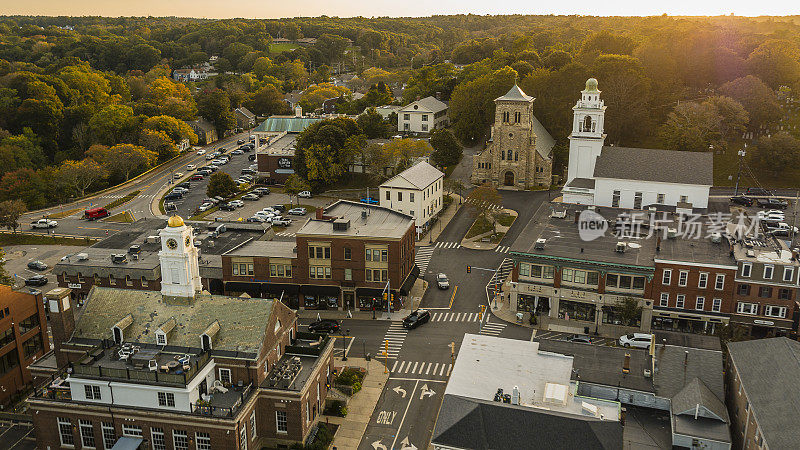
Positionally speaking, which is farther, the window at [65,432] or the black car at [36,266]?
the black car at [36,266]

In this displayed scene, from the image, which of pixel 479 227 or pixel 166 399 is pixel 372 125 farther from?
pixel 166 399

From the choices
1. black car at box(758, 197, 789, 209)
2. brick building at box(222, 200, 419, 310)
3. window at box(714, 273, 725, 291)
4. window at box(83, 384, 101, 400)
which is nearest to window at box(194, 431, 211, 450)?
window at box(83, 384, 101, 400)

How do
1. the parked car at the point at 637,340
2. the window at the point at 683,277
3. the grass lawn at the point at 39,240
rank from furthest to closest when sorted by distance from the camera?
1. the grass lawn at the point at 39,240
2. the window at the point at 683,277
3. the parked car at the point at 637,340

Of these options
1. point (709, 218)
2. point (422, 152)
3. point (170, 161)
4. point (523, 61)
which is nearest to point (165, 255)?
point (709, 218)

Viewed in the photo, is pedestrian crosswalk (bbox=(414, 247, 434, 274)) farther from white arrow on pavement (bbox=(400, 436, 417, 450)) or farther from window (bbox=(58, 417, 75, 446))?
window (bbox=(58, 417, 75, 446))

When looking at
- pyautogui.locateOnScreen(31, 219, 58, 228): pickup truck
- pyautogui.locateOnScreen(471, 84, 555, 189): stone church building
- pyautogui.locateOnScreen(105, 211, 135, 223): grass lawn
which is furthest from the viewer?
pyautogui.locateOnScreen(471, 84, 555, 189): stone church building

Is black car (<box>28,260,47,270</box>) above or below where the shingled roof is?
below

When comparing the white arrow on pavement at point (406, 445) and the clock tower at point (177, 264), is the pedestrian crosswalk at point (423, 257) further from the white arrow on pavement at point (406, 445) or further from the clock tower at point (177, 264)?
the clock tower at point (177, 264)

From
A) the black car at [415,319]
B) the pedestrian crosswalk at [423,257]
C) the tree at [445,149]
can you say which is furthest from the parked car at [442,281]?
the tree at [445,149]
